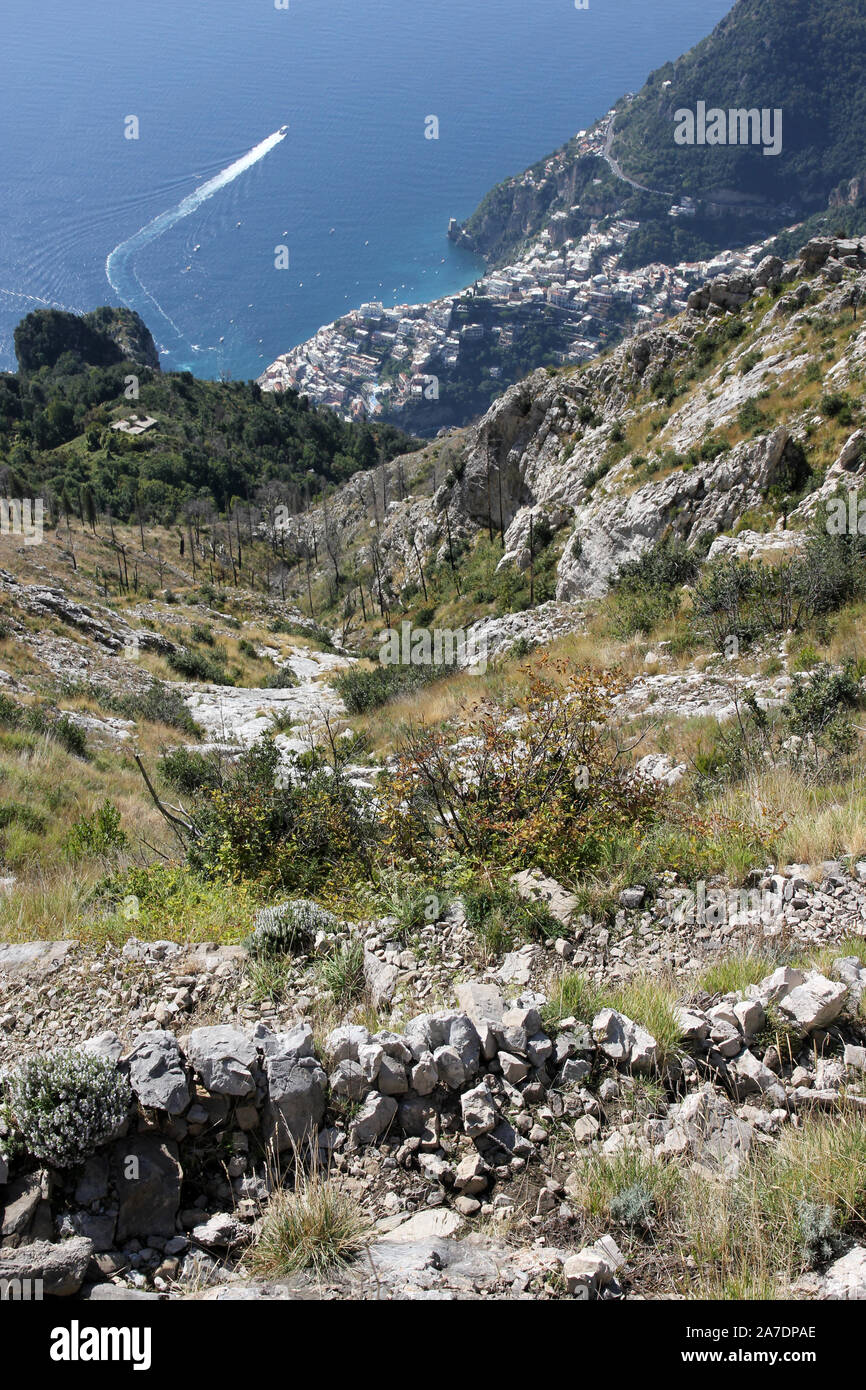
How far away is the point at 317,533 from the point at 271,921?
295ft

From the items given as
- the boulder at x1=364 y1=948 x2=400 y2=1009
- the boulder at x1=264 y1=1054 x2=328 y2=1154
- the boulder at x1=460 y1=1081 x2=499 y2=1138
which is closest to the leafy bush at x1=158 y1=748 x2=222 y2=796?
the boulder at x1=364 y1=948 x2=400 y2=1009

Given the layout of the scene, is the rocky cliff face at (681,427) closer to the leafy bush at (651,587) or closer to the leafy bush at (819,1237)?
the leafy bush at (651,587)

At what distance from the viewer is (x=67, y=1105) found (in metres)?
3.21

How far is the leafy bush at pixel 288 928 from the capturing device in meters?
5.14

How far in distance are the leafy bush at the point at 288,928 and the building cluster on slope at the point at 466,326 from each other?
166 m

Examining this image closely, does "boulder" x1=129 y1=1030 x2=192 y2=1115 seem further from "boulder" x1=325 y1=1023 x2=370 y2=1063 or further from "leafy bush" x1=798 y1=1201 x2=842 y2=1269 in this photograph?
"leafy bush" x1=798 y1=1201 x2=842 y2=1269

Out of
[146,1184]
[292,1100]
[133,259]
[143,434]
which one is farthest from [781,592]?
[133,259]

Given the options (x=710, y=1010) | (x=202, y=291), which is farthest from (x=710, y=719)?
(x=202, y=291)

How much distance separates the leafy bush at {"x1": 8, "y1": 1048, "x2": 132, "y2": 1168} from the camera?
126 inches

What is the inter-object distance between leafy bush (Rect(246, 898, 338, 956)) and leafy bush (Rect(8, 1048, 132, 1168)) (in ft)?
5.42

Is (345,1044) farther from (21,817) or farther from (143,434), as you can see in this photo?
(143,434)

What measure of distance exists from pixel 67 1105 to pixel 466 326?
199m

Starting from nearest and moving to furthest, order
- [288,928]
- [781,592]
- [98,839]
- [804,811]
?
[288,928] < [804,811] < [98,839] < [781,592]
